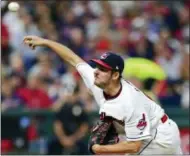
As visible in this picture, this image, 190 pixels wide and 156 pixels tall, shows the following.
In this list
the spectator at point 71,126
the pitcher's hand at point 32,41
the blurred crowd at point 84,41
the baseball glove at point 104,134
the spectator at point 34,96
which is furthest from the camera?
the blurred crowd at point 84,41

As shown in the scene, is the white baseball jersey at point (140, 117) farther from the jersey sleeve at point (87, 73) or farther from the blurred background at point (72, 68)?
the blurred background at point (72, 68)

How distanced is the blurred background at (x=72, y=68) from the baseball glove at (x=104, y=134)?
3080 mm

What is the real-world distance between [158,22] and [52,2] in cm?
223

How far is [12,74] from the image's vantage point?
534 inches

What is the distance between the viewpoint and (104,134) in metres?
7.70

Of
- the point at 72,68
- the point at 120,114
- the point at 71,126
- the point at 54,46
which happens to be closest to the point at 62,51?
the point at 54,46

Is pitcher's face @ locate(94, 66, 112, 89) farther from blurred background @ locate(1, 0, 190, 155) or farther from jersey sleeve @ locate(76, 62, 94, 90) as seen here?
blurred background @ locate(1, 0, 190, 155)

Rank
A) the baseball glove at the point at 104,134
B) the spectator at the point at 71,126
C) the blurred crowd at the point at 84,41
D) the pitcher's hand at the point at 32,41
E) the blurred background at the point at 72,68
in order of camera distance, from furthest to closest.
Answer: the blurred crowd at the point at 84,41, the blurred background at the point at 72,68, the spectator at the point at 71,126, the pitcher's hand at the point at 32,41, the baseball glove at the point at 104,134

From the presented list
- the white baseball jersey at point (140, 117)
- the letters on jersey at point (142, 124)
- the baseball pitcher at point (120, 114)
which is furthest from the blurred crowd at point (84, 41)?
the letters on jersey at point (142, 124)

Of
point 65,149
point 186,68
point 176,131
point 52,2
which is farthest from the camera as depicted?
point 52,2

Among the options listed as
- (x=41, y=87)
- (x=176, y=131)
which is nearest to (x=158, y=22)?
(x=41, y=87)

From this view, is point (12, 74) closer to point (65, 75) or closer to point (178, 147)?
point (65, 75)

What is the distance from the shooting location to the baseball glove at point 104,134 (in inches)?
302

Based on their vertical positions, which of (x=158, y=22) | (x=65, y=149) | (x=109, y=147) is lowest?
(x=65, y=149)
